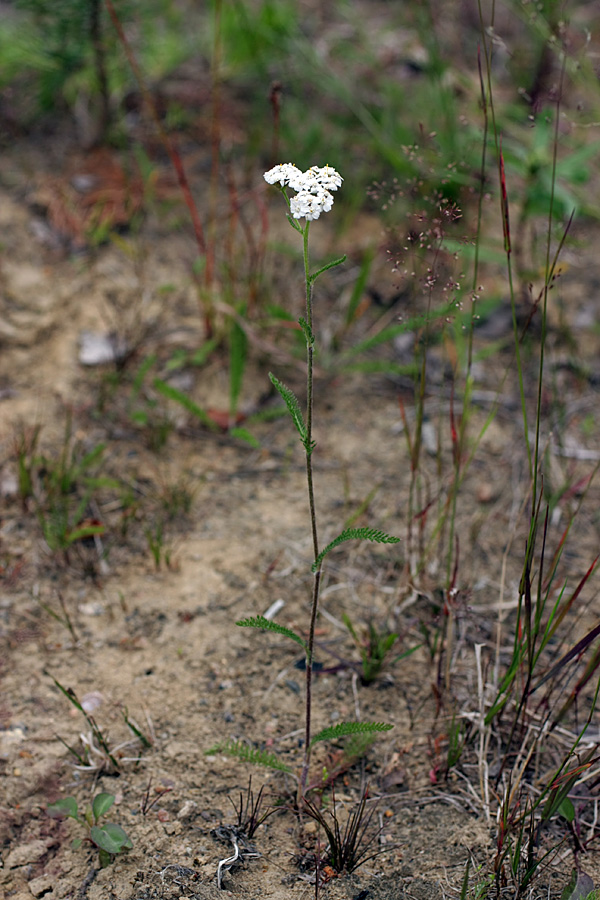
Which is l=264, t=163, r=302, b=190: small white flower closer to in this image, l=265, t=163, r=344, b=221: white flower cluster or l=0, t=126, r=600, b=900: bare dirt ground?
l=265, t=163, r=344, b=221: white flower cluster

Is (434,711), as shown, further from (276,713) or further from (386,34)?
(386,34)

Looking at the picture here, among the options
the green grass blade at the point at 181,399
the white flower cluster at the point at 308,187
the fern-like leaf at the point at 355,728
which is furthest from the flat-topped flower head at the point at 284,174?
the green grass blade at the point at 181,399

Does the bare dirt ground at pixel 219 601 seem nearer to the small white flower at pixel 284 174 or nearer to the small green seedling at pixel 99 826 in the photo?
the small green seedling at pixel 99 826

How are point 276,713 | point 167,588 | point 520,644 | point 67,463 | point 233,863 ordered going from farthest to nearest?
point 67,463, point 167,588, point 276,713, point 520,644, point 233,863

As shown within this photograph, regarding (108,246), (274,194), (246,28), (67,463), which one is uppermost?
(246,28)

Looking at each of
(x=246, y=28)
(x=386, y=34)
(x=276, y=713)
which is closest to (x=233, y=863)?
(x=276, y=713)

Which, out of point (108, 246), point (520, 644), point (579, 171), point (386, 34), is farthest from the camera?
point (386, 34)

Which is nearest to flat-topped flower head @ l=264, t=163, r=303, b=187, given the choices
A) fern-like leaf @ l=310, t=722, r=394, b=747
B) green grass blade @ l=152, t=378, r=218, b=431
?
fern-like leaf @ l=310, t=722, r=394, b=747
